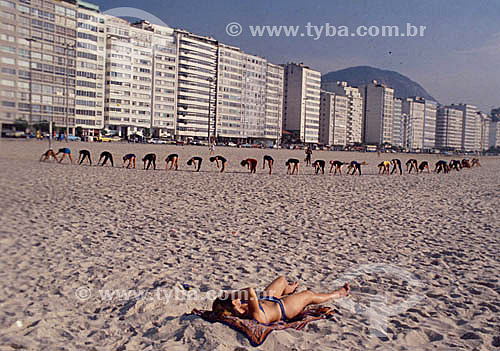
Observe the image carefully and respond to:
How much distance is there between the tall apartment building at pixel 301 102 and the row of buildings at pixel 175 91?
248 mm

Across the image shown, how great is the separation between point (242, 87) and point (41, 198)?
290 ft

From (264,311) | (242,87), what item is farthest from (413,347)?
(242,87)

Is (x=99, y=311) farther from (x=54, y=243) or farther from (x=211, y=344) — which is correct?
(x=54, y=243)

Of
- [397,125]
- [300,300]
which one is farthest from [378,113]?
[300,300]

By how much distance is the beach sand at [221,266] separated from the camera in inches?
121

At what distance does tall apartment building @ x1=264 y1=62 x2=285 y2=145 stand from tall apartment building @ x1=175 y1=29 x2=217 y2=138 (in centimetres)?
1528

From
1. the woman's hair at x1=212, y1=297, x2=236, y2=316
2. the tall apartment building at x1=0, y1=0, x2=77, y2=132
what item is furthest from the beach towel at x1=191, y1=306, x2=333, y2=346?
the tall apartment building at x1=0, y1=0, x2=77, y2=132

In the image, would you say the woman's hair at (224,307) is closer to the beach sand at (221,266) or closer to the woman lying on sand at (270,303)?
the woman lying on sand at (270,303)

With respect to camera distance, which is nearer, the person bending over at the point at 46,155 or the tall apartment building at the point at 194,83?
the person bending over at the point at 46,155

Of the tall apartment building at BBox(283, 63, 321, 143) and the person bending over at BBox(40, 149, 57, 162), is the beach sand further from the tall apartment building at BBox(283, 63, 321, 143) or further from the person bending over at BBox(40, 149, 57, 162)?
the tall apartment building at BBox(283, 63, 321, 143)

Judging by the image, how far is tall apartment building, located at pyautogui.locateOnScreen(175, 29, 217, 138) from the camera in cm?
8319

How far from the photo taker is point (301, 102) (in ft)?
353

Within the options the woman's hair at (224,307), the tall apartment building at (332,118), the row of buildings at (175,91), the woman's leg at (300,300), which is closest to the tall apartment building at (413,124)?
the row of buildings at (175,91)

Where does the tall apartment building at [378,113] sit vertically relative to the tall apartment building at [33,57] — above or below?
above
